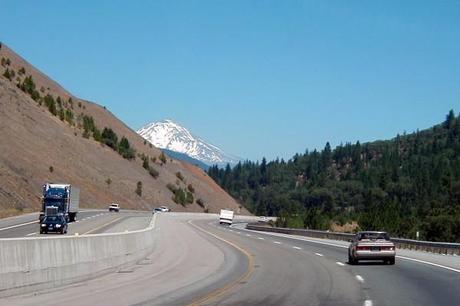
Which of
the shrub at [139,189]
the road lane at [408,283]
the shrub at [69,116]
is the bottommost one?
the road lane at [408,283]

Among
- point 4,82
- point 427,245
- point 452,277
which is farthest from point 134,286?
point 4,82

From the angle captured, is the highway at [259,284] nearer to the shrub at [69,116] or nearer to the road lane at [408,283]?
the road lane at [408,283]

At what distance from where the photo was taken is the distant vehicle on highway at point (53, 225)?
161 ft

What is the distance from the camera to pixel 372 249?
3106 centimetres

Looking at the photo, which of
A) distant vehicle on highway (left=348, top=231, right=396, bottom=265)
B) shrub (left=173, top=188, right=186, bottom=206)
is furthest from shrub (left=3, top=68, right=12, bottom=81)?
distant vehicle on highway (left=348, top=231, right=396, bottom=265)

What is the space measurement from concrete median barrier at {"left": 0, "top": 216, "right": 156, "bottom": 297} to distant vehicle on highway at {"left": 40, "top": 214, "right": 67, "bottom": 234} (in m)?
23.2

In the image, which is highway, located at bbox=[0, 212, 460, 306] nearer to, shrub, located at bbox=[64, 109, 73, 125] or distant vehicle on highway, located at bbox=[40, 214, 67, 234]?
distant vehicle on highway, located at bbox=[40, 214, 67, 234]

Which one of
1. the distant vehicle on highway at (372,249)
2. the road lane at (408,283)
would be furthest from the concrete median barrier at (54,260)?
the distant vehicle on highway at (372,249)

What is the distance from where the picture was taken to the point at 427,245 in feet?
144

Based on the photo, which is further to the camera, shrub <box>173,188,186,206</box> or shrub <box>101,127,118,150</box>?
shrub <box>173,188,186,206</box>

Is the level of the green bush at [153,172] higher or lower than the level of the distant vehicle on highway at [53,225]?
higher

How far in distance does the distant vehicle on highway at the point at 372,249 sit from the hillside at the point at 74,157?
49652 millimetres

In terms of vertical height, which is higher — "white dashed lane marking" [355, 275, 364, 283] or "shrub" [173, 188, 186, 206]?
"shrub" [173, 188, 186, 206]

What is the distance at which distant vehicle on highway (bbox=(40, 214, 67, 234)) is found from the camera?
161ft
